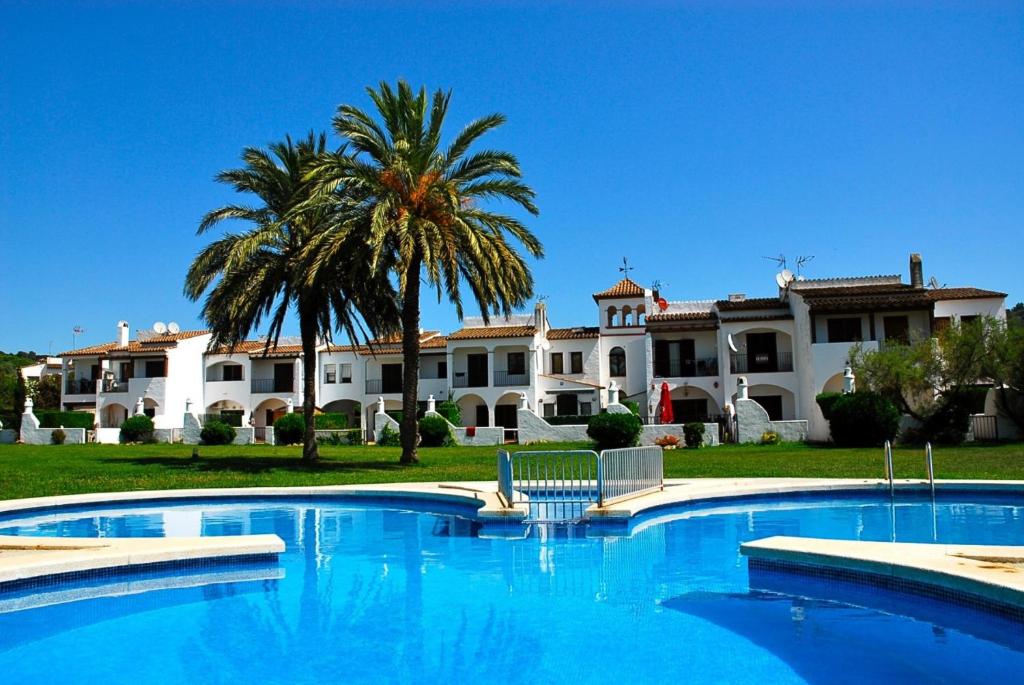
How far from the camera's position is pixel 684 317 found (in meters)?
42.8

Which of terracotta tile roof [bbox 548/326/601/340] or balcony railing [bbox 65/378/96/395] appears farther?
balcony railing [bbox 65/378/96/395]

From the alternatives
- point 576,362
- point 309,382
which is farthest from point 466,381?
point 309,382

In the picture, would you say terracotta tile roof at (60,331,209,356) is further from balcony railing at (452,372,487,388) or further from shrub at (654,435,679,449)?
shrub at (654,435,679,449)

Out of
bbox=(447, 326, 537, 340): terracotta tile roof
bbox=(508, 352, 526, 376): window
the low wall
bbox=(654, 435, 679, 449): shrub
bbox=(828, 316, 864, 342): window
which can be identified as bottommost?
bbox=(654, 435, 679, 449): shrub

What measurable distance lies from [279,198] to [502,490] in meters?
15.1

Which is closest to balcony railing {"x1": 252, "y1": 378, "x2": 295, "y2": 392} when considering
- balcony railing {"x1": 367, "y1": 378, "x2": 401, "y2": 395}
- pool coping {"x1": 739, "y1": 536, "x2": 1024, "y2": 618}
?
balcony railing {"x1": 367, "y1": 378, "x2": 401, "y2": 395}

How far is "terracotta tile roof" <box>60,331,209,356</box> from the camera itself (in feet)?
165

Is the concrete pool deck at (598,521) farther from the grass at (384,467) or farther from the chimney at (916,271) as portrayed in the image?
the chimney at (916,271)

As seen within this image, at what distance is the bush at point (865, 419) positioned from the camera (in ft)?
91.1

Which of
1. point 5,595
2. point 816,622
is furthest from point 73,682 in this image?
point 816,622

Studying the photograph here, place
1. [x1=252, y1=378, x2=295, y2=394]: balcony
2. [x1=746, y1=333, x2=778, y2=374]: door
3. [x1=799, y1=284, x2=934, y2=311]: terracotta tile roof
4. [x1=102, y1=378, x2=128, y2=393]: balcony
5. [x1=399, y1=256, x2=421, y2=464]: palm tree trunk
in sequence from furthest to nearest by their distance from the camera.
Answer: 1. [x1=102, y1=378, x2=128, y2=393]: balcony
2. [x1=252, y1=378, x2=295, y2=394]: balcony
3. [x1=746, y1=333, x2=778, y2=374]: door
4. [x1=799, y1=284, x2=934, y2=311]: terracotta tile roof
5. [x1=399, y1=256, x2=421, y2=464]: palm tree trunk

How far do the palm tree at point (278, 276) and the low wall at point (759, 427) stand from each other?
49.5 feet

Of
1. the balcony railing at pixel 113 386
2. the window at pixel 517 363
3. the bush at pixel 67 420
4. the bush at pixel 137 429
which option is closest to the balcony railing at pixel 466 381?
the window at pixel 517 363

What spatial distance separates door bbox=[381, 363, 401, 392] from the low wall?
73.2 feet
